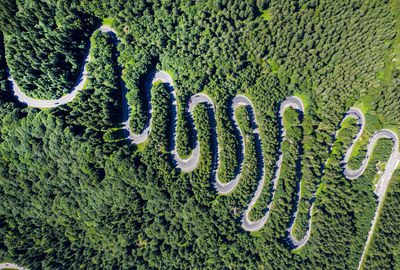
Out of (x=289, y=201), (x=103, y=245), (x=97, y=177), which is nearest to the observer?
(x=97, y=177)

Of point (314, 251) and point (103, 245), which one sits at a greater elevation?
point (314, 251)

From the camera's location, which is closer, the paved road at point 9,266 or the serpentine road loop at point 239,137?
the serpentine road loop at point 239,137

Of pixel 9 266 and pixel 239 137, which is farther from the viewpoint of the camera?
pixel 9 266

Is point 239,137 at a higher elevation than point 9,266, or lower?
higher

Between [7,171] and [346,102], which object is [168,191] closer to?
[7,171]

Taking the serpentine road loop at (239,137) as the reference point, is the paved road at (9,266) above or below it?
below

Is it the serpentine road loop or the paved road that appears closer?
the serpentine road loop

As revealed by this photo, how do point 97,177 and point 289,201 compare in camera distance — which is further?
point 289,201

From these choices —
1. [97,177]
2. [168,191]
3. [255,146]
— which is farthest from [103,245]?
[255,146]

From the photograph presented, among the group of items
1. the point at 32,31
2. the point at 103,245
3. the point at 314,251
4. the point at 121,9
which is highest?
the point at 121,9

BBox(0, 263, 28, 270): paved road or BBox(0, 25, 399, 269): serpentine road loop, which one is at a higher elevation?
BBox(0, 25, 399, 269): serpentine road loop

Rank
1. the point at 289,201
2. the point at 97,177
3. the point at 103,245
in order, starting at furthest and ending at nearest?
the point at 103,245
the point at 289,201
the point at 97,177
